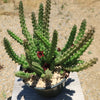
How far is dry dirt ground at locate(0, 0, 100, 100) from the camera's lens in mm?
3697

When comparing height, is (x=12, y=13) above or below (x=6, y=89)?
above

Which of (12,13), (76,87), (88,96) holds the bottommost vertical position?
(88,96)

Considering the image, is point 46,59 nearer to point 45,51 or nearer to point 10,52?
point 45,51

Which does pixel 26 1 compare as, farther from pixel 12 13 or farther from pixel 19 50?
pixel 19 50

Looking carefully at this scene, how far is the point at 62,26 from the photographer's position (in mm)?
5949

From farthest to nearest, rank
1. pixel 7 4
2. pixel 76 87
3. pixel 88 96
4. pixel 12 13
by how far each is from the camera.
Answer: pixel 7 4 → pixel 12 13 → pixel 88 96 → pixel 76 87

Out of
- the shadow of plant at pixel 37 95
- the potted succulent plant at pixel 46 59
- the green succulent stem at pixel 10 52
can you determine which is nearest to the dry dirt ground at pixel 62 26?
the shadow of plant at pixel 37 95

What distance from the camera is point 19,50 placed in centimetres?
484

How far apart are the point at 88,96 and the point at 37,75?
5.35 feet

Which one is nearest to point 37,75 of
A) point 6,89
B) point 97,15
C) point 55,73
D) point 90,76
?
point 55,73

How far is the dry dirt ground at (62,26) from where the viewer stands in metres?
3.70

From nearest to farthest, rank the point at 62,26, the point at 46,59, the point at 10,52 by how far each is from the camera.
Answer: the point at 10,52, the point at 46,59, the point at 62,26

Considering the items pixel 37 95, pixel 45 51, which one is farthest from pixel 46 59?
pixel 37 95

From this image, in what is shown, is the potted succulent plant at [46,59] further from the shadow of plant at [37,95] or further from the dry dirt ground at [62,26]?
the dry dirt ground at [62,26]
